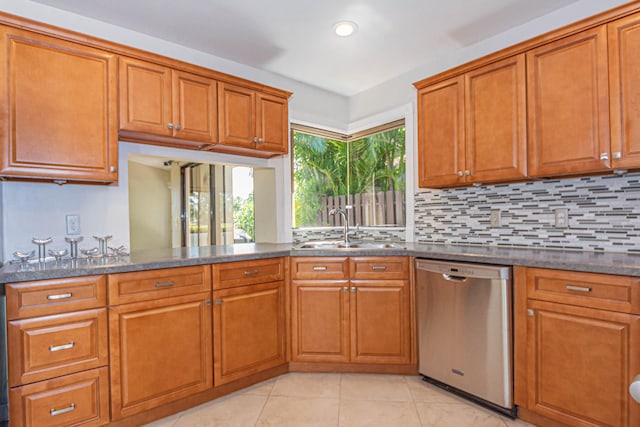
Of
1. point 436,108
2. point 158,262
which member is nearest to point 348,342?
point 158,262

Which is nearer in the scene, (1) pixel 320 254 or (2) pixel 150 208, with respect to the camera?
(1) pixel 320 254

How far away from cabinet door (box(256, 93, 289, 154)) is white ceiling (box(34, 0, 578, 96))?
39cm

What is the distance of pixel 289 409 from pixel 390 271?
3.69ft

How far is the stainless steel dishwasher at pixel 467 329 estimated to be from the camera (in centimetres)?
201

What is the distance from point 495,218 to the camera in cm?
265

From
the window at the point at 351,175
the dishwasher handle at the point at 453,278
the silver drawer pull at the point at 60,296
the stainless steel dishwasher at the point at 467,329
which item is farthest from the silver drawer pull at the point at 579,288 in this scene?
the silver drawer pull at the point at 60,296

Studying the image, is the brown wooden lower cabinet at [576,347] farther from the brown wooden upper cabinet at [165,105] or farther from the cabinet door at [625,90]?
the brown wooden upper cabinet at [165,105]

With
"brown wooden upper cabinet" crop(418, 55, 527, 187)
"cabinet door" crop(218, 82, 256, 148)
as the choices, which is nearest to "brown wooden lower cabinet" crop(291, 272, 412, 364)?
"brown wooden upper cabinet" crop(418, 55, 527, 187)

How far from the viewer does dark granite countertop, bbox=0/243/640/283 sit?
5.45 ft

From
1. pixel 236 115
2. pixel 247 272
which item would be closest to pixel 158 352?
pixel 247 272

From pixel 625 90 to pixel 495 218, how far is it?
43.1 inches

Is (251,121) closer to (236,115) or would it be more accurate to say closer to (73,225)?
(236,115)

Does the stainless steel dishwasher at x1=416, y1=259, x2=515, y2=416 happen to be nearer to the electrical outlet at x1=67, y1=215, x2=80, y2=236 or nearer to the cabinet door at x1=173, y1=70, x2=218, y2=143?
the cabinet door at x1=173, y1=70, x2=218, y2=143

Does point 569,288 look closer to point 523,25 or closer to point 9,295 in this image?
point 523,25
